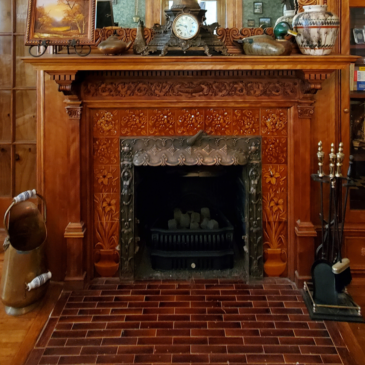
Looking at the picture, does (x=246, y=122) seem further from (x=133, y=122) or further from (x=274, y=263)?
(x=274, y=263)

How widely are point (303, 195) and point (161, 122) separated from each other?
→ 41.0 inches

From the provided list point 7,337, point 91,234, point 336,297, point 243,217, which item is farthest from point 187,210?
point 7,337

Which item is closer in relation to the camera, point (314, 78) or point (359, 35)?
point (314, 78)

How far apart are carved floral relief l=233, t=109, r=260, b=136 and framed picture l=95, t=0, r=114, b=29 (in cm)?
103

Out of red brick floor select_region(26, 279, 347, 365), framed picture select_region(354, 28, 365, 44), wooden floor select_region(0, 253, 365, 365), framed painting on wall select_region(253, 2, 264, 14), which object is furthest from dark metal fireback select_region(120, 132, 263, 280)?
framed painting on wall select_region(253, 2, 264, 14)

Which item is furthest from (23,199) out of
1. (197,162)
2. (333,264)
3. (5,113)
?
(333,264)

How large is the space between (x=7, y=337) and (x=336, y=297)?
5.98ft

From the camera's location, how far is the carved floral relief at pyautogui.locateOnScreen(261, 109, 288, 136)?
2.52m

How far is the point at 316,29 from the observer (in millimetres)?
2230

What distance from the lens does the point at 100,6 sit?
2.55m

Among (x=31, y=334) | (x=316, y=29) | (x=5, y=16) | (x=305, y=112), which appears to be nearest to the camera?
(x=31, y=334)

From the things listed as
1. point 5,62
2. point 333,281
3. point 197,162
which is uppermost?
point 5,62

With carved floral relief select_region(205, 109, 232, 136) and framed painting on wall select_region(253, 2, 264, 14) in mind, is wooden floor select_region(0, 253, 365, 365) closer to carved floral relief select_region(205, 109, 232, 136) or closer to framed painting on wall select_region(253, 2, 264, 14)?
carved floral relief select_region(205, 109, 232, 136)

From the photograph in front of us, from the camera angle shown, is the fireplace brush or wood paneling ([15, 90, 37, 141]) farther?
wood paneling ([15, 90, 37, 141])
